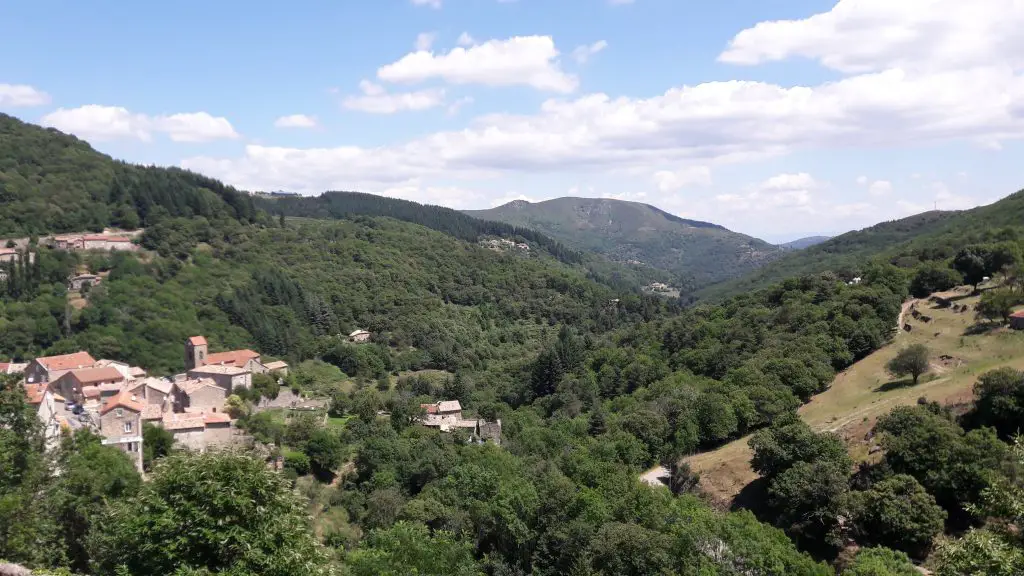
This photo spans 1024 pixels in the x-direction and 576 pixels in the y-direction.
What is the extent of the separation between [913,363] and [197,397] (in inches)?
1950

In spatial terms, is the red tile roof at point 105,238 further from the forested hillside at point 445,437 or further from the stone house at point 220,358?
the stone house at point 220,358

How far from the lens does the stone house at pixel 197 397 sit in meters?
48.2

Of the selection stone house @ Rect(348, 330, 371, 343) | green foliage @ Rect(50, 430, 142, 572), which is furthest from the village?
stone house @ Rect(348, 330, 371, 343)

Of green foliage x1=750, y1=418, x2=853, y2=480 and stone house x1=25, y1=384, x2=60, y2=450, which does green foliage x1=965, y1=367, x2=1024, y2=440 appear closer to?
green foliage x1=750, y1=418, x2=853, y2=480

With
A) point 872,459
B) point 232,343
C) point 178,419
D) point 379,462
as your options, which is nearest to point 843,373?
point 872,459

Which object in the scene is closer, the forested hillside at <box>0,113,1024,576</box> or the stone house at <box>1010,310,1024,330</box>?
the forested hillside at <box>0,113,1024,576</box>

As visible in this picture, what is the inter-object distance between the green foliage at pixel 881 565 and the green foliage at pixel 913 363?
21.7 m

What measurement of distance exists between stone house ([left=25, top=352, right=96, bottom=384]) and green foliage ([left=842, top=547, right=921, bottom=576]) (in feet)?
171

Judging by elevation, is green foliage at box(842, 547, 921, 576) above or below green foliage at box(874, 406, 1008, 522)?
below

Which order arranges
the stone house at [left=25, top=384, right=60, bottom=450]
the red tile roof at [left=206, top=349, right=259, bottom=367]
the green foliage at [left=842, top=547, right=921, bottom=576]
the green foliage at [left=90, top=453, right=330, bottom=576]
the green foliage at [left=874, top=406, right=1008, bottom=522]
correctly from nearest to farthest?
the green foliage at [left=90, top=453, right=330, bottom=576] → the green foliage at [left=842, top=547, right=921, bottom=576] → the green foliage at [left=874, top=406, right=1008, bottom=522] → the stone house at [left=25, top=384, right=60, bottom=450] → the red tile roof at [left=206, top=349, right=259, bottom=367]

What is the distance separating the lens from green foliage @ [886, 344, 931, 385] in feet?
139

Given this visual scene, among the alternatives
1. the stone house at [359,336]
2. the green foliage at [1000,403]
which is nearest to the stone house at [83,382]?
the stone house at [359,336]

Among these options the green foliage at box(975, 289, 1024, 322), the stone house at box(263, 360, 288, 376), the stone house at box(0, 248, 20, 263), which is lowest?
the stone house at box(263, 360, 288, 376)

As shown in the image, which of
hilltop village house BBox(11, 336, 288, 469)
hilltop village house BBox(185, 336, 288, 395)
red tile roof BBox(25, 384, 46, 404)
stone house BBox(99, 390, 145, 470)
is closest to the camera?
red tile roof BBox(25, 384, 46, 404)
